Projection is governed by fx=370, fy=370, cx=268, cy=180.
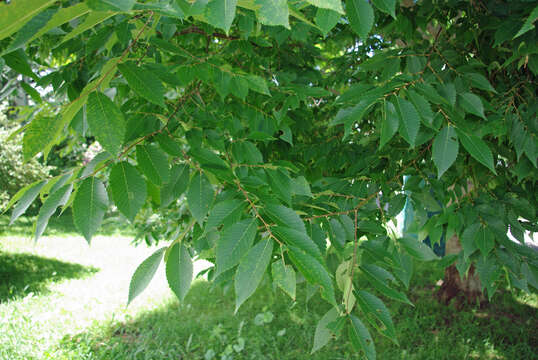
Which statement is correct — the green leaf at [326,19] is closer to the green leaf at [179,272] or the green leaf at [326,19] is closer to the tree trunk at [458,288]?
the green leaf at [179,272]

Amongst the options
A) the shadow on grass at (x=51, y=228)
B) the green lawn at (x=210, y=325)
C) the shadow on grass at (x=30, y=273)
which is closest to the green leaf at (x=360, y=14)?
the green lawn at (x=210, y=325)

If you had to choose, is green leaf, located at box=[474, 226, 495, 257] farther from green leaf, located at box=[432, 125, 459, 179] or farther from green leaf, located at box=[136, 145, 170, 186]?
green leaf, located at box=[136, 145, 170, 186]

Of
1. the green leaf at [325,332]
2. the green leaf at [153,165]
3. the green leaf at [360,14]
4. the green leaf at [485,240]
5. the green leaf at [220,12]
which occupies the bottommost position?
the green leaf at [485,240]

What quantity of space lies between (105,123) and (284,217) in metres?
0.43

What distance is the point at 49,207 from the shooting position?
2.69 feet

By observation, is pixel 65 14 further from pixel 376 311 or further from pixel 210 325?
pixel 210 325

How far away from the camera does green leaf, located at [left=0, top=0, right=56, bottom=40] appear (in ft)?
1.73

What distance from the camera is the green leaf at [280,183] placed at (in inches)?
42.0

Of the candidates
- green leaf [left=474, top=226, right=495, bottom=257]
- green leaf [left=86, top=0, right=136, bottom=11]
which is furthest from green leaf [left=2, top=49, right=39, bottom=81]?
green leaf [left=474, top=226, right=495, bottom=257]

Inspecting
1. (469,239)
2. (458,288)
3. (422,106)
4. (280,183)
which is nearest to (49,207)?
(280,183)

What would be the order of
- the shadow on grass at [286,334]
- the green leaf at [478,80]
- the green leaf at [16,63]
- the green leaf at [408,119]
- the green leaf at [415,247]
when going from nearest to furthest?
the green leaf at [16,63] → the green leaf at [408,119] → the green leaf at [415,247] → the green leaf at [478,80] → the shadow on grass at [286,334]

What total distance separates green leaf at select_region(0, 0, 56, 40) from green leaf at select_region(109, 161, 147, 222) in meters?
0.36

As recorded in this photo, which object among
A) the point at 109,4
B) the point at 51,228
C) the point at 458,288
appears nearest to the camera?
the point at 109,4

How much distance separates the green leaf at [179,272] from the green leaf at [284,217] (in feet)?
0.77
